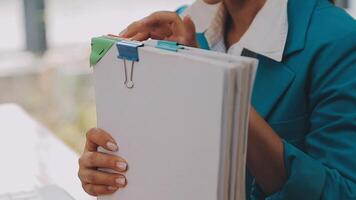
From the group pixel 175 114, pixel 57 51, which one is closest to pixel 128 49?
pixel 175 114

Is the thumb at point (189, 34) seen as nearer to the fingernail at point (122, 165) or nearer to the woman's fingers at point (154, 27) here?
the woman's fingers at point (154, 27)

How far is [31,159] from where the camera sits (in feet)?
4.00

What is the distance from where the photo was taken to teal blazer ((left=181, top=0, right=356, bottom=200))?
78 centimetres

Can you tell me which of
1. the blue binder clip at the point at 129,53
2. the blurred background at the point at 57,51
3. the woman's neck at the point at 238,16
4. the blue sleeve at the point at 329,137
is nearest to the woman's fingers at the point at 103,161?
the blue binder clip at the point at 129,53

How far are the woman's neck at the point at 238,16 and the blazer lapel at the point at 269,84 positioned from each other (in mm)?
138

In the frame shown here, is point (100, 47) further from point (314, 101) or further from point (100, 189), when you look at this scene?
point (314, 101)

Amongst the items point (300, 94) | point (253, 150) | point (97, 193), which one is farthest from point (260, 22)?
point (97, 193)

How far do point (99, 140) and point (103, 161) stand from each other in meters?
0.03

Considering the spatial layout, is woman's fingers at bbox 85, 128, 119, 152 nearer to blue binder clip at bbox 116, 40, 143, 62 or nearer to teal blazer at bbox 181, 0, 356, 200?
blue binder clip at bbox 116, 40, 143, 62

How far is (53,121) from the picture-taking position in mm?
2482

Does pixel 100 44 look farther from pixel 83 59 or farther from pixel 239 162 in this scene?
pixel 83 59

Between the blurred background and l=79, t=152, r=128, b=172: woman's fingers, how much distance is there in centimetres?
142

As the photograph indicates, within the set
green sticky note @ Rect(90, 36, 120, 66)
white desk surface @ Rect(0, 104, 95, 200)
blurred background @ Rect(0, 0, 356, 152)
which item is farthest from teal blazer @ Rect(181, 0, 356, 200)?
blurred background @ Rect(0, 0, 356, 152)

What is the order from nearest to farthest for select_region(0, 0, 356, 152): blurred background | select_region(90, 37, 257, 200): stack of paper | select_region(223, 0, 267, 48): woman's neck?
select_region(90, 37, 257, 200): stack of paper → select_region(223, 0, 267, 48): woman's neck → select_region(0, 0, 356, 152): blurred background
